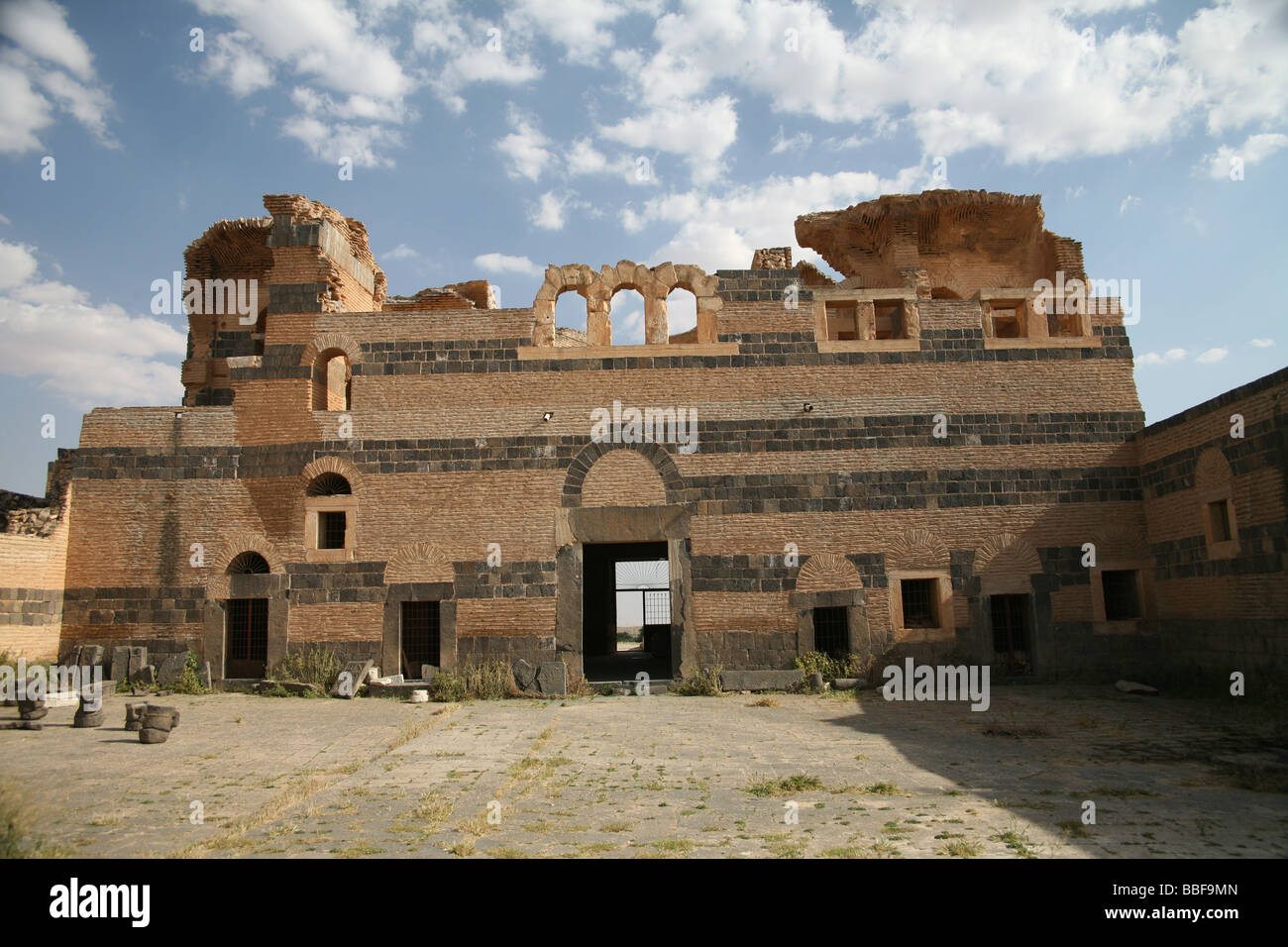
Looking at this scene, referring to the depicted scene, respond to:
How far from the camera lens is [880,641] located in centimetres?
1363

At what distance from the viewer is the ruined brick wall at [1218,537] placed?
11.2m

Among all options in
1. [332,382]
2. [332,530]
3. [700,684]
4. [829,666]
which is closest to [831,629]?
[829,666]

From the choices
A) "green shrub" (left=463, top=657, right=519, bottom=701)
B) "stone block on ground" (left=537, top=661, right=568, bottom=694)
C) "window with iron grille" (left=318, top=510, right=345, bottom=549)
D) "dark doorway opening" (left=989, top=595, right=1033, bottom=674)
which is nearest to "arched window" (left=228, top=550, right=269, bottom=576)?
"window with iron grille" (left=318, top=510, right=345, bottom=549)

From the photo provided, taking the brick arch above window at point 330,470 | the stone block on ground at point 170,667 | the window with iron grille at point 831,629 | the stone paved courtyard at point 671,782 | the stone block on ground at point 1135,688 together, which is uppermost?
the brick arch above window at point 330,470

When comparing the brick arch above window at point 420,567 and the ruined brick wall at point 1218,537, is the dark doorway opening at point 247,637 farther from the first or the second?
the ruined brick wall at point 1218,537

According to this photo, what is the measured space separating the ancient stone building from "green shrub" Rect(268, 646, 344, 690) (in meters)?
0.24

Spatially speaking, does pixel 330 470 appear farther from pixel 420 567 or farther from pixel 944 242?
pixel 944 242

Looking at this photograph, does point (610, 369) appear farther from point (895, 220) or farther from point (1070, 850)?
point (1070, 850)

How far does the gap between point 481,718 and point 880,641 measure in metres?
6.69

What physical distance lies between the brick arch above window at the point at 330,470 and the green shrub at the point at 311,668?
280 cm

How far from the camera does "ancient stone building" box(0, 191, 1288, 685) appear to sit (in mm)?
13641

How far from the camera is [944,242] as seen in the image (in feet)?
59.0

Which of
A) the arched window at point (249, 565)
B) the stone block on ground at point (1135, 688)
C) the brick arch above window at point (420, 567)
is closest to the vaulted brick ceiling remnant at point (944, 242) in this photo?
the stone block on ground at point (1135, 688)
